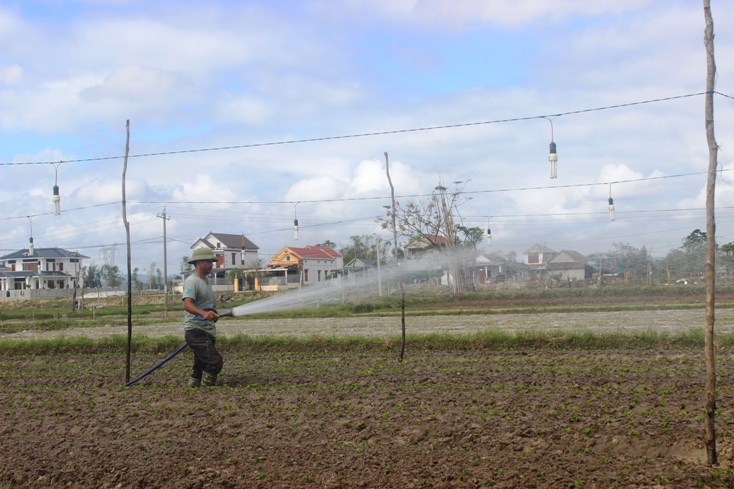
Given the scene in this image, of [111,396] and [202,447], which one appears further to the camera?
[111,396]

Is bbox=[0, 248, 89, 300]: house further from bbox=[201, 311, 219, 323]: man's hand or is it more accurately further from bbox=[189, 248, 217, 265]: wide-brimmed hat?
bbox=[201, 311, 219, 323]: man's hand

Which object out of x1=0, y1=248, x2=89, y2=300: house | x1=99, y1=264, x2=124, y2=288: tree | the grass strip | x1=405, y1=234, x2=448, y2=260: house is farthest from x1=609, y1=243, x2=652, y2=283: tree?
x1=99, y1=264, x2=124, y2=288: tree

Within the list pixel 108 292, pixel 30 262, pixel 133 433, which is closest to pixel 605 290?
pixel 133 433

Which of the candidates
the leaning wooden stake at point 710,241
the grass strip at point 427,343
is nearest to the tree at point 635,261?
the grass strip at point 427,343

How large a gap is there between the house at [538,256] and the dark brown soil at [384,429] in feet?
125

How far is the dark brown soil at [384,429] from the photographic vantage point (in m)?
5.98

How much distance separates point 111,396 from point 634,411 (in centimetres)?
761

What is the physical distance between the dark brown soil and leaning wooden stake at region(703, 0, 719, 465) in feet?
1.27

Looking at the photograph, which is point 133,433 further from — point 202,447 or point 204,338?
point 204,338

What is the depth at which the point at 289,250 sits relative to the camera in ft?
213

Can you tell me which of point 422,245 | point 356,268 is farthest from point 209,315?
point 356,268

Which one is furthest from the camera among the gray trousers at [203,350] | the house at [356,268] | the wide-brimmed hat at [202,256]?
the house at [356,268]

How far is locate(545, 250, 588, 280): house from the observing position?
152ft

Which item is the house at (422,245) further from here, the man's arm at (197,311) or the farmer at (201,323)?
the man's arm at (197,311)
